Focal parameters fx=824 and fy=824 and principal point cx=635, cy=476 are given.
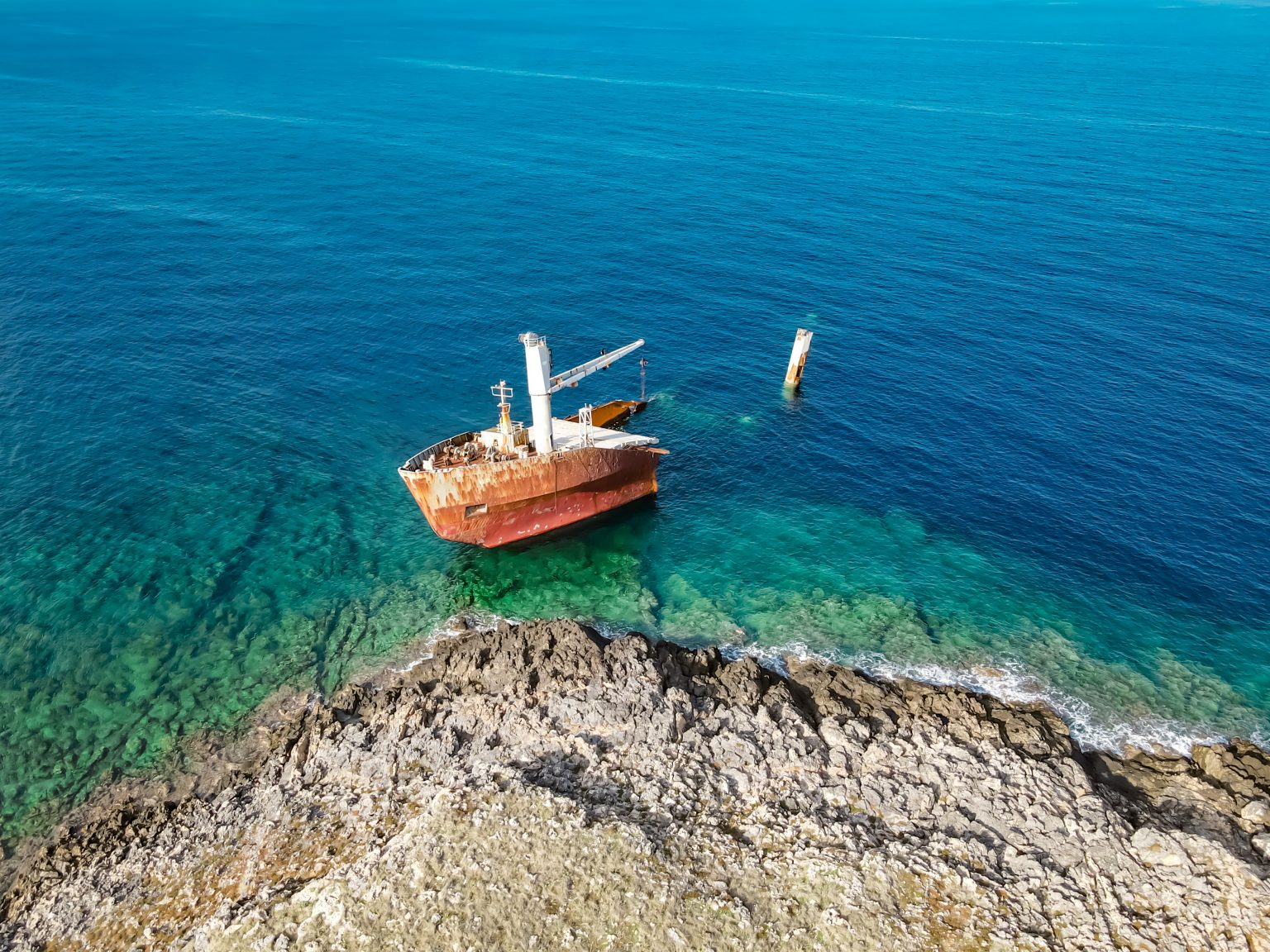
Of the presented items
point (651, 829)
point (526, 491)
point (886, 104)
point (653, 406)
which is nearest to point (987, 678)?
point (651, 829)

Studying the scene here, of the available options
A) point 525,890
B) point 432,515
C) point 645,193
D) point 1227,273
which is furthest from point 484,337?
point 1227,273

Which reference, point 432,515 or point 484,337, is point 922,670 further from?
point 484,337

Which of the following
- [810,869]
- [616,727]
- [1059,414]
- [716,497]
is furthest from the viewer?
[1059,414]

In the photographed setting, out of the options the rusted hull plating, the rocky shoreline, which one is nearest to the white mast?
the rusted hull plating

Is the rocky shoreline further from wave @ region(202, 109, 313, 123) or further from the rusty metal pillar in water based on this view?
wave @ region(202, 109, 313, 123)

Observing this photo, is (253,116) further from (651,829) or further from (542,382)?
(651,829)

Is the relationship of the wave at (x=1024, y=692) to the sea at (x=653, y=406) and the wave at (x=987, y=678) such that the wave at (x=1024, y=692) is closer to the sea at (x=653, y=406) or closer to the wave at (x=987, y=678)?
the wave at (x=987, y=678)
